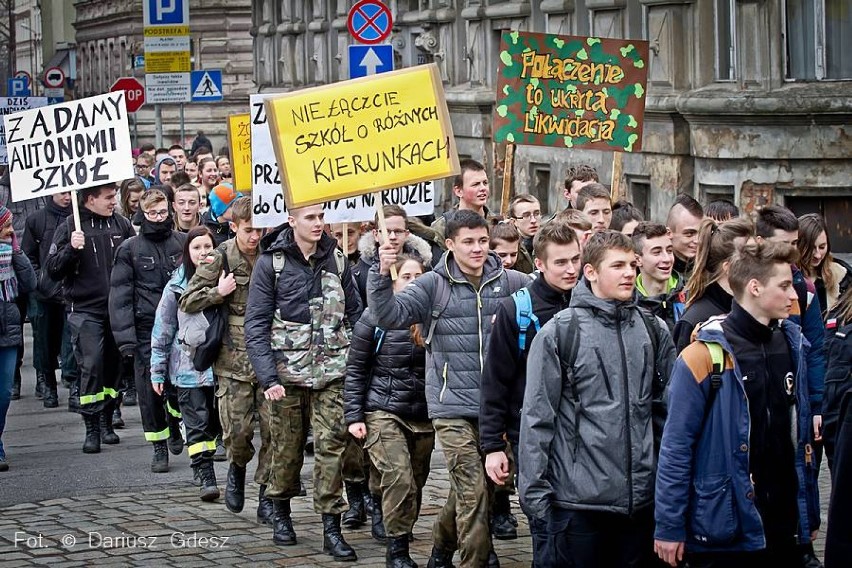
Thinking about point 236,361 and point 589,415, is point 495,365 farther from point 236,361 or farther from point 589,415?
point 236,361

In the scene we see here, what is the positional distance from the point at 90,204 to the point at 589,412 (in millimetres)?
7667

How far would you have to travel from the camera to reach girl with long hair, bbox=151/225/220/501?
445 inches

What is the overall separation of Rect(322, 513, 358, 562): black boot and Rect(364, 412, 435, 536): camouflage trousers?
15.8 inches

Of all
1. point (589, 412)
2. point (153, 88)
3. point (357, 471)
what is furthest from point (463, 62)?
point (589, 412)

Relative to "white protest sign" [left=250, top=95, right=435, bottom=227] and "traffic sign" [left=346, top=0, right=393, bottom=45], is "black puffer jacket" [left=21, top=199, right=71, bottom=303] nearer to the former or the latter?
"traffic sign" [left=346, top=0, right=393, bottom=45]

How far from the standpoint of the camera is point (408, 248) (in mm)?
9750

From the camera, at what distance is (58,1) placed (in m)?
81.7

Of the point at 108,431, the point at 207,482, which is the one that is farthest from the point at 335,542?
the point at 108,431

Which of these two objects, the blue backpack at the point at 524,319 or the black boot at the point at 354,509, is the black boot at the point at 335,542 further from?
the blue backpack at the point at 524,319

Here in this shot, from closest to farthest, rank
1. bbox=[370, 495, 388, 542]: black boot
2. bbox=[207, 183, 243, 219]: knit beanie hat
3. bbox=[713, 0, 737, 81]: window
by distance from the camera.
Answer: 1. bbox=[370, 495, 388, 542]: black boot
2. bbox=[207, 183, 243, 219]: knit beanie hat
3. bbox=[713, 0, 737, 81]: window

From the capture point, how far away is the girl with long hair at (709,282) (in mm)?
7676

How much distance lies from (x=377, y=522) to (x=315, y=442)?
0.61m

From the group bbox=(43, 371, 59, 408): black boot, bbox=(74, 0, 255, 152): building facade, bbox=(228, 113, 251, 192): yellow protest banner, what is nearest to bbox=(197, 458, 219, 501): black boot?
bbox=(228, 113, 251, 192): yellow protest banner

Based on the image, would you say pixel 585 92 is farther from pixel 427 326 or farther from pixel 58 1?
pixel 58 1
